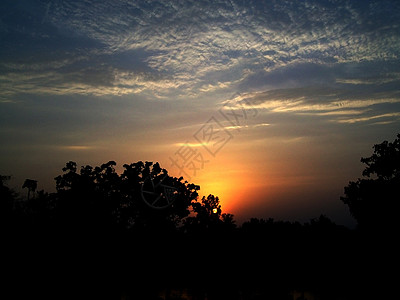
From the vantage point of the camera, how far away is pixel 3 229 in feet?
76.7

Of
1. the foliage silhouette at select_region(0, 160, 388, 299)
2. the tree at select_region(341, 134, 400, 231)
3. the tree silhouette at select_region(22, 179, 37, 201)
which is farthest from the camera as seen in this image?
the tree silhouette at select_region(22, 179, 37, 201)

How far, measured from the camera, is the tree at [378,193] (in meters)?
31.0

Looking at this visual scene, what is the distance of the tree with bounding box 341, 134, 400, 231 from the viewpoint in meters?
31.0

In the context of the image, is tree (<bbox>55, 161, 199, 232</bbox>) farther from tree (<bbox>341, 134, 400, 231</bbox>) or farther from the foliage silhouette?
tree (<bbox>341, 134, 400, 231</bbox>)

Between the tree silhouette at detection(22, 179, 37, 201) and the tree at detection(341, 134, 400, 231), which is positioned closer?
the tree at detection(341, 134, 400, 231)

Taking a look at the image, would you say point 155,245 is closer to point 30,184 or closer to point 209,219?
point 209,219

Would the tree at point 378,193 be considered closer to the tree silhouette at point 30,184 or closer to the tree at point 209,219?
the tree at point 209,219

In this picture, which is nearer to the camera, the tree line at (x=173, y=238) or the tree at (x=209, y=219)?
the tree line at (x=173, y=238)

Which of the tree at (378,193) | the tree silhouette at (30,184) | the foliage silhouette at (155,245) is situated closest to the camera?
the foliage silhouette at (155,245)

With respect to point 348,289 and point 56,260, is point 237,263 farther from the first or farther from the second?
point 56,260

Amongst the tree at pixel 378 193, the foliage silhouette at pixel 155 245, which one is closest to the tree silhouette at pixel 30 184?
the foliage silhouette at pixel 155 245

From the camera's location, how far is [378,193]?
32781 mm

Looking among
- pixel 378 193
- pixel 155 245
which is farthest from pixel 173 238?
pixel 378 193

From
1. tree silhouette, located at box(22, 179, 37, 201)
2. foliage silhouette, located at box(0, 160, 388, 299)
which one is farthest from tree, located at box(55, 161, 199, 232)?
tree silhouette, located at box(22, 179, 37, 201)
